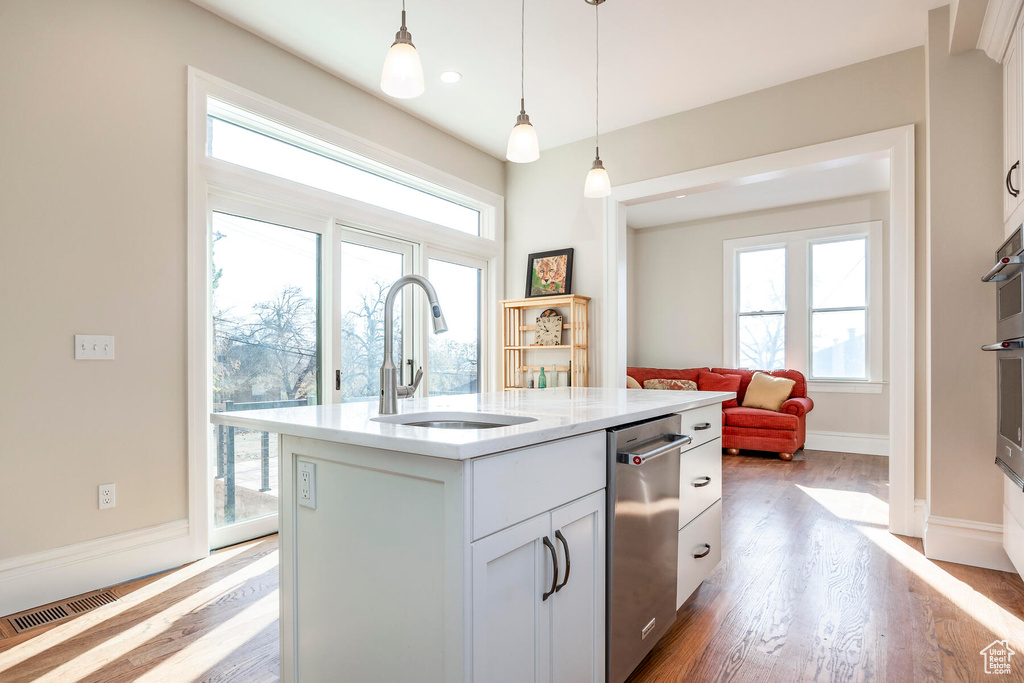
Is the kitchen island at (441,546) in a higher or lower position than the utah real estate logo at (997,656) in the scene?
higher

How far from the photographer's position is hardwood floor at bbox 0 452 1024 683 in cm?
174

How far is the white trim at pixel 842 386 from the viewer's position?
18.5 ft

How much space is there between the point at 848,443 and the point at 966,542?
3409mm

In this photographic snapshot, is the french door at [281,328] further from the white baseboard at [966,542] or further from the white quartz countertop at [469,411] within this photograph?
the white baseboard at [966,542]

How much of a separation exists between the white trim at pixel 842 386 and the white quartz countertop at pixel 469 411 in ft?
14.5

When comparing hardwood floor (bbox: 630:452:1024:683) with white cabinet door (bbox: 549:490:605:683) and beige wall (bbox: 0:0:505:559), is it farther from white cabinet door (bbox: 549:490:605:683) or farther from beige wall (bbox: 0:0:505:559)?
beige wall (bbox: 0:0:505:559)

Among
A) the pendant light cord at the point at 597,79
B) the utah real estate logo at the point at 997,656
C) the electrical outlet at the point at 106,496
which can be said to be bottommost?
the utah real estate logo at the point at 997,656

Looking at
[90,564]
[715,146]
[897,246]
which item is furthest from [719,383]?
[90,564]

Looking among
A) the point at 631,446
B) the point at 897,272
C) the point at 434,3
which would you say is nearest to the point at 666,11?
the point at 434,3

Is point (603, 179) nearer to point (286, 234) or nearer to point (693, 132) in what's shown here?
Answer: point (693, 132)

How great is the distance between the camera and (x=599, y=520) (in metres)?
1.47

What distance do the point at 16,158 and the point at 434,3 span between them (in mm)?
1990

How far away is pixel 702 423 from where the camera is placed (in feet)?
7.04

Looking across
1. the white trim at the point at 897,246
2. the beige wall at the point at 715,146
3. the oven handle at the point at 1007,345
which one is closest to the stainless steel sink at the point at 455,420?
the oven handle at the point at 1007,345
